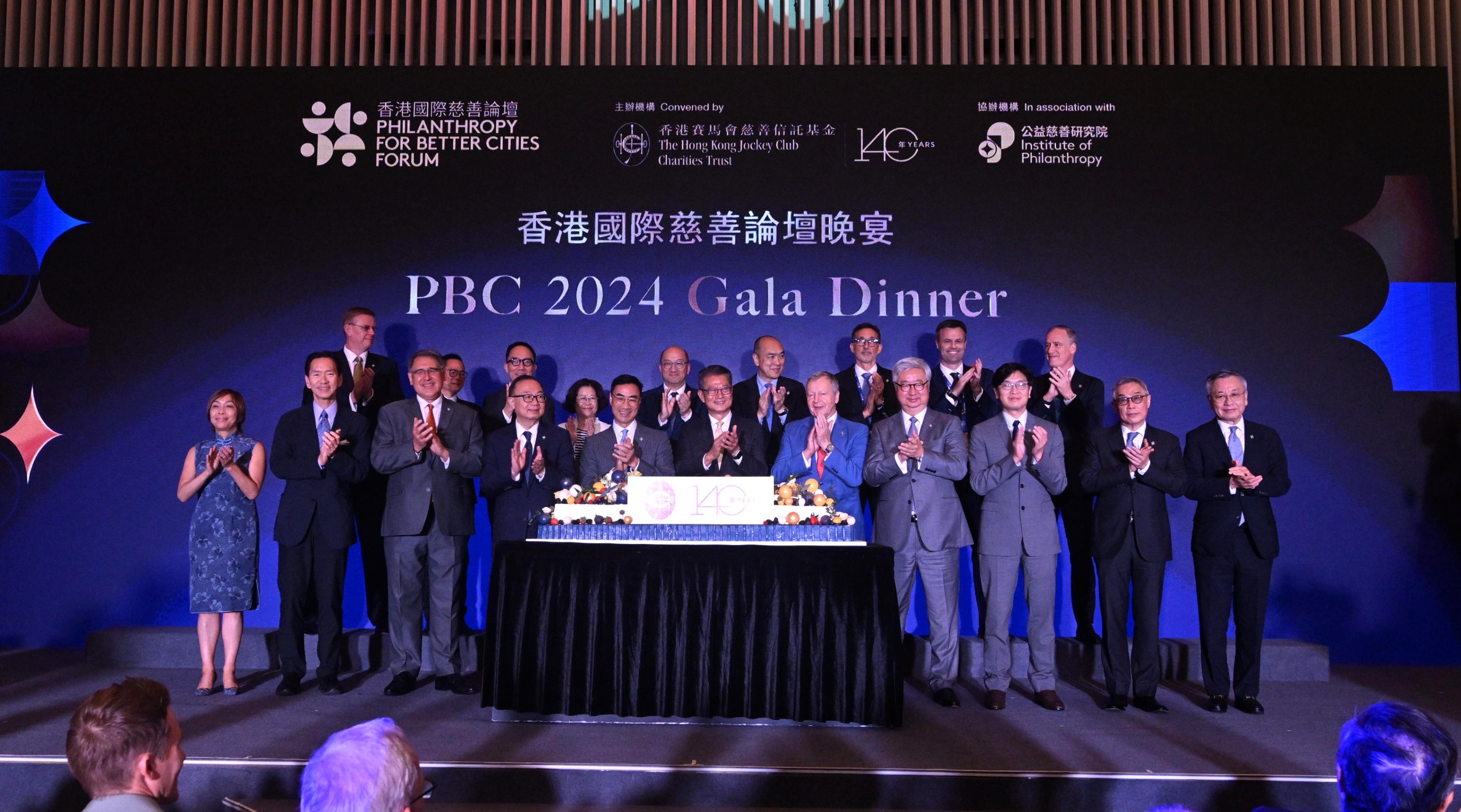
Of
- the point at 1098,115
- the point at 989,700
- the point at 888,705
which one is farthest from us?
the point at 1098,115

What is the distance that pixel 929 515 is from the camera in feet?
15.4

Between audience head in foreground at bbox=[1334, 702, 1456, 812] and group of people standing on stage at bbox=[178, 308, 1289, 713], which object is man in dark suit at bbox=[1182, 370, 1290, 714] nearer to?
group of people standing on stage at bbox=[178, 308, 1289, 713]

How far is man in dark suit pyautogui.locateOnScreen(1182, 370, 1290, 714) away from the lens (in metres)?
4.62

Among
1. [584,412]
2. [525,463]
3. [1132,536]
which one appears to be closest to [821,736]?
[1132,536]

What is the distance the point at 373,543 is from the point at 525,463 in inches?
58.8

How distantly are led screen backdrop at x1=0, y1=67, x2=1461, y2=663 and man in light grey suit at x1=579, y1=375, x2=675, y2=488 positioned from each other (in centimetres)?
132

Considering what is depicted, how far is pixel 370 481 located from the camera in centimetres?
585

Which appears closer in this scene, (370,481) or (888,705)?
(888,705)

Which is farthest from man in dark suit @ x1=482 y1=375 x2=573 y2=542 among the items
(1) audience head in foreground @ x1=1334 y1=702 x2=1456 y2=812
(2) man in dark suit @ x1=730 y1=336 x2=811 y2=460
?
(1) audience head in foreground @ x1=1334 y1=702 x2=1456 y2=812

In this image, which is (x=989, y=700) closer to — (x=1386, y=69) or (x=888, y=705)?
(x=888, y=705)

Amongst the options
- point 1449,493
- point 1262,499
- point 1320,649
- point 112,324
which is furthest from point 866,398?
point 112,324

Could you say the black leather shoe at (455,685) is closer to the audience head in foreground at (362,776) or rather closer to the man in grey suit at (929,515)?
the man in grey suit at (929,515)

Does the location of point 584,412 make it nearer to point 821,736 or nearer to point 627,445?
point 627,445

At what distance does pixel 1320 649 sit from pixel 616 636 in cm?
382
